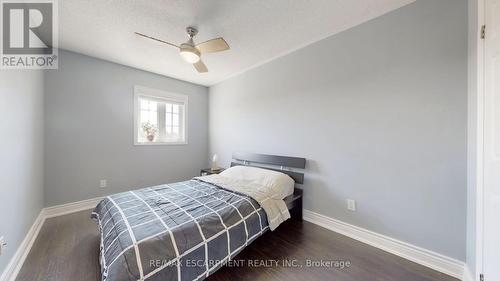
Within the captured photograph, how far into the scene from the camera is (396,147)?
1.85m

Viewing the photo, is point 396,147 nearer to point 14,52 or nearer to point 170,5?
point 170,5

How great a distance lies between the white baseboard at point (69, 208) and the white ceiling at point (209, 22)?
2.36 metres

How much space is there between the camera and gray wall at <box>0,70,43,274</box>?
1.45m

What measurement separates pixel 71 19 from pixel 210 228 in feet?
8.93

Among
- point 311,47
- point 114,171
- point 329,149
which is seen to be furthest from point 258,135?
point 114,171

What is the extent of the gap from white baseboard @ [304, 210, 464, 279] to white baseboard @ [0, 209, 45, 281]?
119 inches

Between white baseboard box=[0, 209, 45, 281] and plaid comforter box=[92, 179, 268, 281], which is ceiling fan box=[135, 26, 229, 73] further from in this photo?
white baseboard box=[0, 209, 45, 281]

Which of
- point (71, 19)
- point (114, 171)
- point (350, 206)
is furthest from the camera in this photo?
point (114, 171)

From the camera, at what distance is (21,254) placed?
1680 mm

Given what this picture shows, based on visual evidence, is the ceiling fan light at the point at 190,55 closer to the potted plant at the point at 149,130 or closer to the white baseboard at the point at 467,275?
the potted plant at the point at 149,130

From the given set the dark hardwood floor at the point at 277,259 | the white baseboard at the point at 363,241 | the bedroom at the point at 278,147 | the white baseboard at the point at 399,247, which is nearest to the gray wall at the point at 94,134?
the bedroom at the point at 278,147

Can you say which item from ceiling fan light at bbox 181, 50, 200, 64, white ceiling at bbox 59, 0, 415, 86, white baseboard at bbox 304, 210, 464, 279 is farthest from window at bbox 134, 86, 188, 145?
white baseboard at bbox 304, 210, 464, 279

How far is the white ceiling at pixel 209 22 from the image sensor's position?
1.78 metres

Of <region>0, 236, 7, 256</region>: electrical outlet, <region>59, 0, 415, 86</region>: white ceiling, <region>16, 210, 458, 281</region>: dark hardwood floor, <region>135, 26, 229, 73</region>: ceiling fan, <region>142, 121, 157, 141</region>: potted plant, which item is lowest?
<region>16, 210, 458, 281</region>: dark hardwood floor
